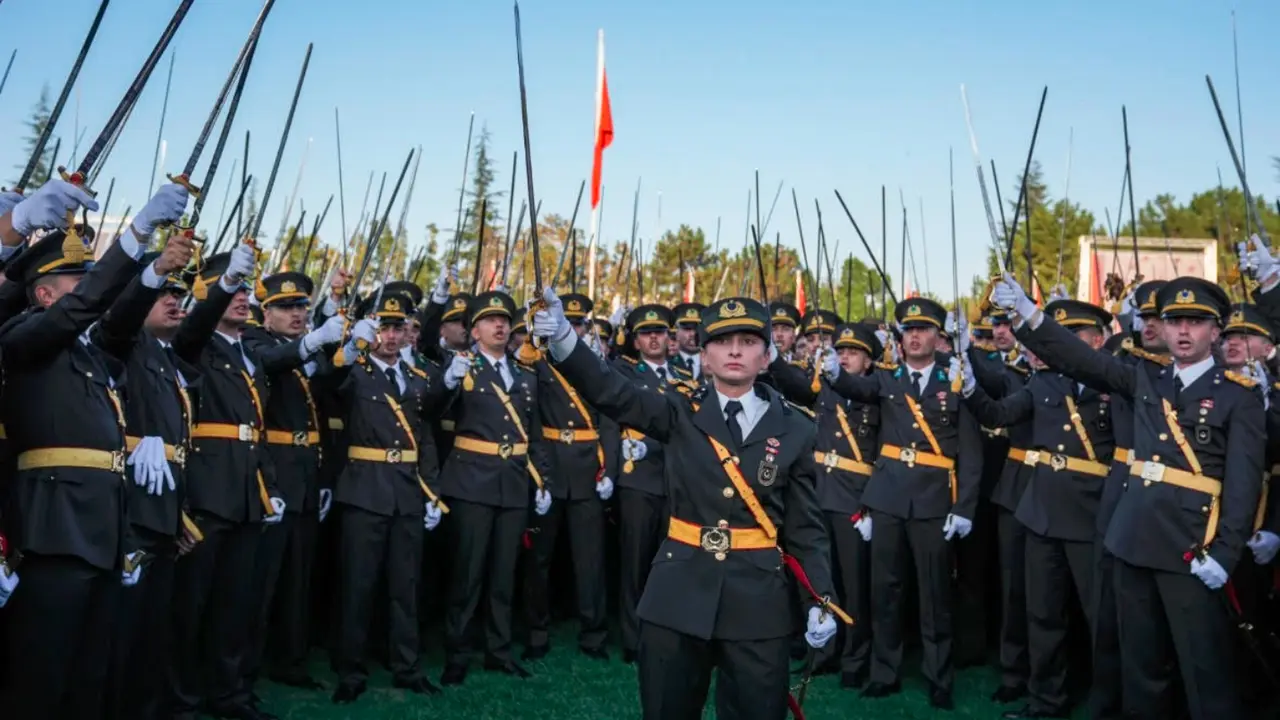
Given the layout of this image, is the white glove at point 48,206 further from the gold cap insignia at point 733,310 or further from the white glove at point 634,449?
the white glove at point 634,449

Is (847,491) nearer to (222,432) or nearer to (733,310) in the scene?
(733,310)

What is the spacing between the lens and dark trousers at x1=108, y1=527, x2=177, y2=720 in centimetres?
508

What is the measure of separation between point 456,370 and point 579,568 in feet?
7.28

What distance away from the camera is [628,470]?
29.5 feet

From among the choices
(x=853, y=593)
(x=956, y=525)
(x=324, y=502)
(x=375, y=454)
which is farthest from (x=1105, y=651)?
(x=324, y=502)

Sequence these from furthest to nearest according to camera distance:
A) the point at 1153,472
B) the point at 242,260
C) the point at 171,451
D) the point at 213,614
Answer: the point at 213,614
the point at 1153,472
the point at 171,451
the point at 242,260

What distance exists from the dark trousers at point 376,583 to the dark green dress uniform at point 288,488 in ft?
1.18

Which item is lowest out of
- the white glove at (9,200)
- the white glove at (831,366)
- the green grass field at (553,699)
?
the green grass field at (553,699)

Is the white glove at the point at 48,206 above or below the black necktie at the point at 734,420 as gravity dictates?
above

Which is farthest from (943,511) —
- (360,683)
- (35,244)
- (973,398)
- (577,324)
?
(35,244)

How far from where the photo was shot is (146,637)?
5.52 meters

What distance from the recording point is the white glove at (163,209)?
4184 mm

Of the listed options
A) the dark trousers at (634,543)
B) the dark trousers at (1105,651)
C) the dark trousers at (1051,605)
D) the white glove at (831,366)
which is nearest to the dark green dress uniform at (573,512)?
the dark trousers at (634,543)

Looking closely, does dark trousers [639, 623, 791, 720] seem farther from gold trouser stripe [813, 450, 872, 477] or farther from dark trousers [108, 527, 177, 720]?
gold trouser stripe [813, 450, 872, 477]
